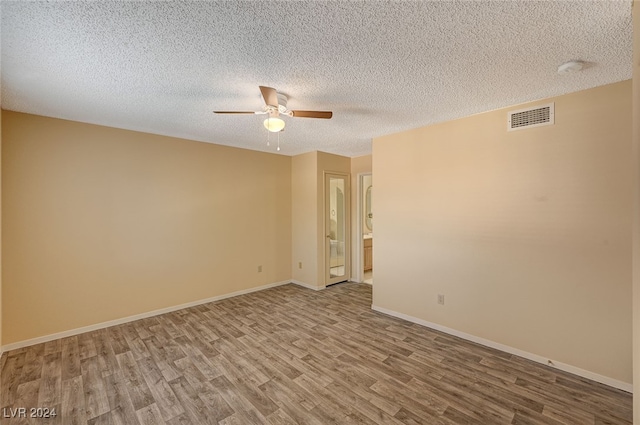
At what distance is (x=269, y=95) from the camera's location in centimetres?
202

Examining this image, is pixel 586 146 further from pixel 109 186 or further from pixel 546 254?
pixel 109 186

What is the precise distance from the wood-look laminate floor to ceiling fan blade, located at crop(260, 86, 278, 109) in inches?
93.8

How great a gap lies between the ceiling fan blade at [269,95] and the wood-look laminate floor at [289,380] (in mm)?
2384

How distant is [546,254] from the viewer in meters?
2.45

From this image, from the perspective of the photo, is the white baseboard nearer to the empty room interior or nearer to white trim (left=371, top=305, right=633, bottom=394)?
the empty room interior

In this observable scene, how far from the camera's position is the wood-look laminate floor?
1.85 m

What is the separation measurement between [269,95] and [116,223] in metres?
2.83

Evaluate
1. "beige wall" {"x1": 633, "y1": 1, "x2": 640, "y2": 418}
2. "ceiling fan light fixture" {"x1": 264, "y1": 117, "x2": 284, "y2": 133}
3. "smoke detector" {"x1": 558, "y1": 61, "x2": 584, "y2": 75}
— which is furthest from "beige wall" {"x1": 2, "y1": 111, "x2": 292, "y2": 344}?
"beige wall" {"x1": 633, "y1": 1, "x2": 640, "y2": 418}

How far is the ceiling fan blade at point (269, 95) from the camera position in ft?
6.39

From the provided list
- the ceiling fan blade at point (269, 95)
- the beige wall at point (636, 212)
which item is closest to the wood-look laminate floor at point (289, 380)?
the beige wall at point (636, 212)

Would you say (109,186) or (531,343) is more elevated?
(109,186)


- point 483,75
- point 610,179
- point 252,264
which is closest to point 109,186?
point 252,264

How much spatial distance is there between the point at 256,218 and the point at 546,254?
4.08 meters

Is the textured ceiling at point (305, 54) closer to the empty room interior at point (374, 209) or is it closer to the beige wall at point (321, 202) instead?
the empty room interior at point (374, 209)
